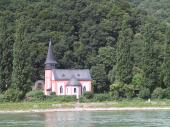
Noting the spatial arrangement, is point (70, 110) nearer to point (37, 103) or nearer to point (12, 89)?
point (37, 103)

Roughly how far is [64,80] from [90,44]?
1732cm

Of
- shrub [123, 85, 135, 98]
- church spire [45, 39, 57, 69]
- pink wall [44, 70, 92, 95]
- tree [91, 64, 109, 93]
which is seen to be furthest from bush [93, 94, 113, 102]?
church spire [45, 39, 57, 69]

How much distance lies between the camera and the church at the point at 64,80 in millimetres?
97875

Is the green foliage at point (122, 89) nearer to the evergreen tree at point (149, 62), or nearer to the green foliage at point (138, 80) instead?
the green foliage at point (138, 80)

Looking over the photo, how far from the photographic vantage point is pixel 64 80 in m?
98.8

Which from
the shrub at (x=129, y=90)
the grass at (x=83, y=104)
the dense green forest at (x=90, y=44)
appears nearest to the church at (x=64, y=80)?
the dense green forest at (x=90, y=44)

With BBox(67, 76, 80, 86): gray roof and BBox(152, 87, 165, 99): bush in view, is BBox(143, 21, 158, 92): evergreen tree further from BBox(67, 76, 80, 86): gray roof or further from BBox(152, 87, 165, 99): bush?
BBox(67, 76, 80, 86): gray roof

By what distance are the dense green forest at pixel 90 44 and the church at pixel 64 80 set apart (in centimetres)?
284

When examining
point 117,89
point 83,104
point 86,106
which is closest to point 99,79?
Answer: point 117,89

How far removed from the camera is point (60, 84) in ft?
323

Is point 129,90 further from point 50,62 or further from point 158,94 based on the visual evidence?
point 50,62

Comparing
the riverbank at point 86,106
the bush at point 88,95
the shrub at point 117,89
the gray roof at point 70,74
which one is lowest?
the riverbank at point 86,106

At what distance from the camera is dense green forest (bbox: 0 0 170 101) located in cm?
8994

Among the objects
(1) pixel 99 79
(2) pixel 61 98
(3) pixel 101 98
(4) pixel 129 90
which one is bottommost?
(3) pixel 101 98
